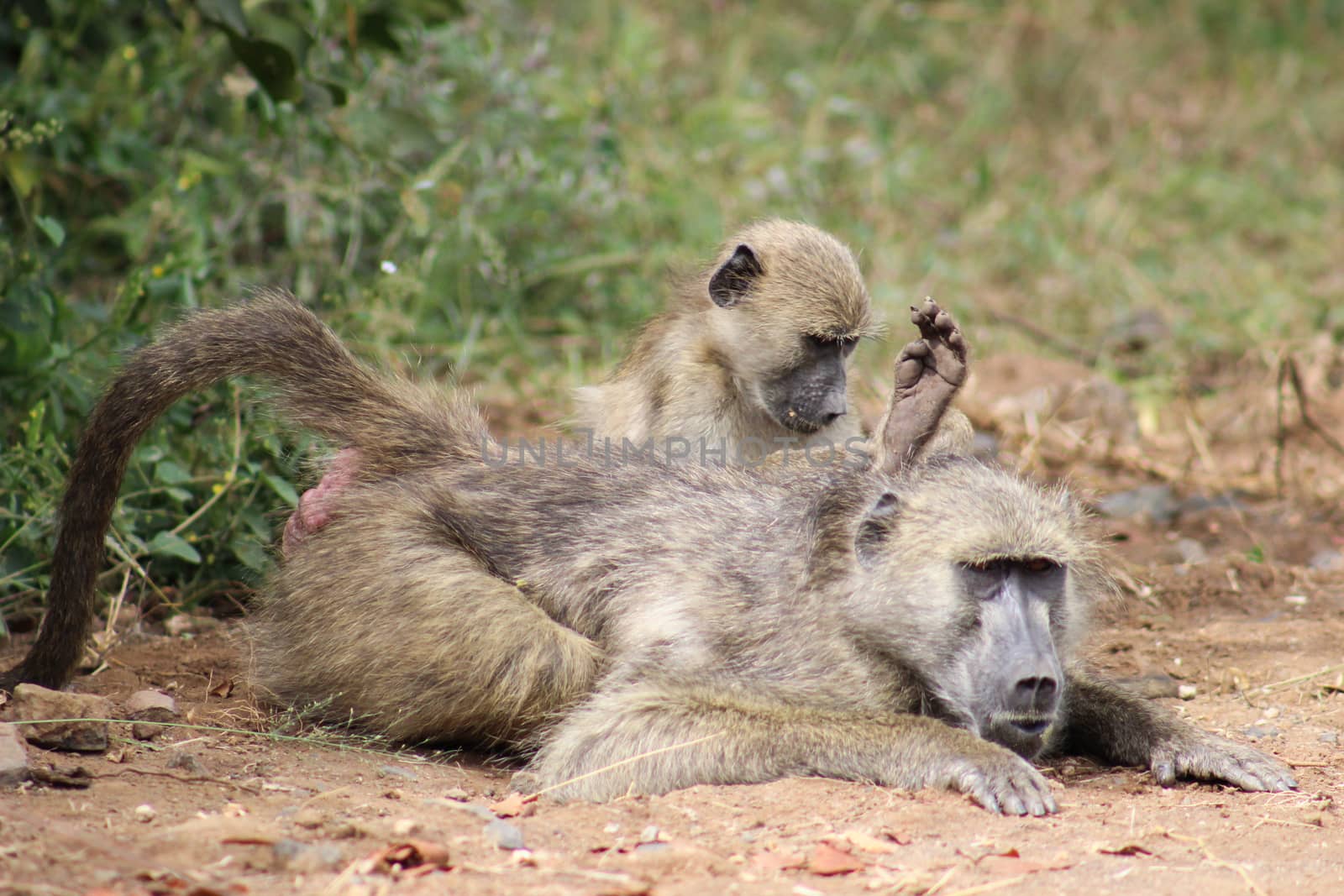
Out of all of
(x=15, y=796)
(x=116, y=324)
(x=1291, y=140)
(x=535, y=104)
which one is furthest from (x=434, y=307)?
(x=1291, y=140)

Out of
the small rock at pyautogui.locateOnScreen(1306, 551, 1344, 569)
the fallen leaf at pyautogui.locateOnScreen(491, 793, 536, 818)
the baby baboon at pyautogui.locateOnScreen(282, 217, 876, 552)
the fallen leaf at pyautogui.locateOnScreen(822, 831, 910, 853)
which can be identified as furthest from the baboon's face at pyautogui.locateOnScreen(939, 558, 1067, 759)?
the small rock at pyautogui.locateOnScreen(1306, 551, 1344, 569)

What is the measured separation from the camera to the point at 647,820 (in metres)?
2.73

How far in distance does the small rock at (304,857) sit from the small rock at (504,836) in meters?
0.28

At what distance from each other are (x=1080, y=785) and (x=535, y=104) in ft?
14.0

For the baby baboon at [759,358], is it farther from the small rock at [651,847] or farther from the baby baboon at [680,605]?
the small rock at [651,847]

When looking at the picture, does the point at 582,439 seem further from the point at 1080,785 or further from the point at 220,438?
the point at 1080,785

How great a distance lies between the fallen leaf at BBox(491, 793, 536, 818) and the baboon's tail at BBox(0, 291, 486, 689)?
1075mm

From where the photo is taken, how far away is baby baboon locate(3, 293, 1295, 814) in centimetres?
296

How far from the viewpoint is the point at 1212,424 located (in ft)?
19.7

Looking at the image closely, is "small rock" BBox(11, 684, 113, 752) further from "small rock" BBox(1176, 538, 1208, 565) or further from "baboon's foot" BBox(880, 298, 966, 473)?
"small rock" BBox(1176, 538, 1208, 565)

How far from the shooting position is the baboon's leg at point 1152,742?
309 centimetres

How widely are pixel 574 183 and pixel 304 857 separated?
14.1 ft

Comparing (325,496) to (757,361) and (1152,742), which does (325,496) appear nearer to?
(757,361)

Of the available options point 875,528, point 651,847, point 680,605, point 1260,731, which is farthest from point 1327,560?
point 651,847
